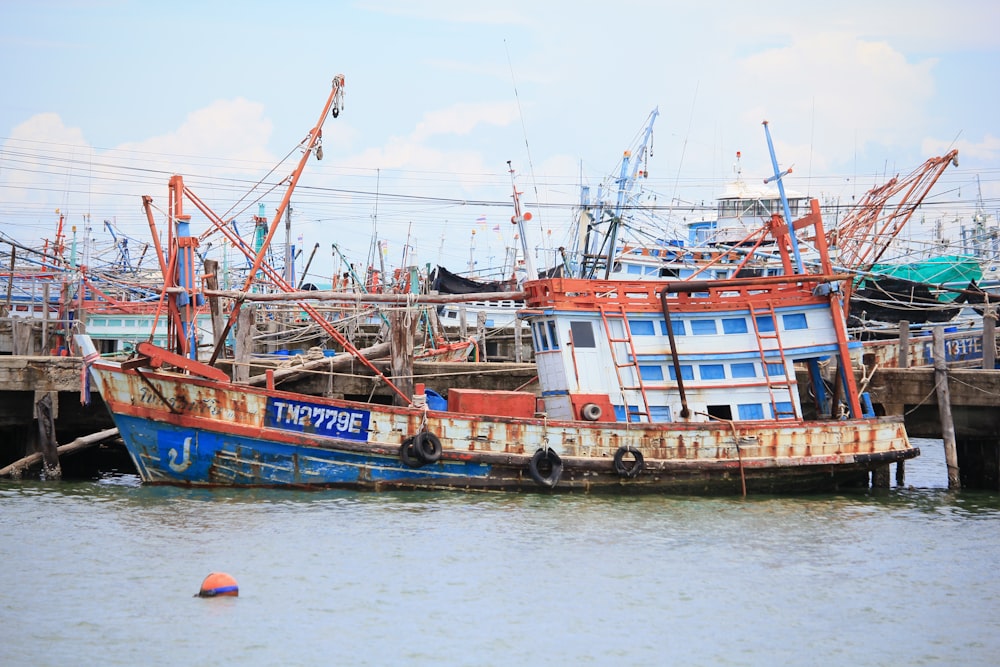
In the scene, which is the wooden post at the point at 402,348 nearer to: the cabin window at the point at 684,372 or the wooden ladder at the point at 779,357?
the cabin window at the point at 684,372

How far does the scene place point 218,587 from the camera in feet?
39.9

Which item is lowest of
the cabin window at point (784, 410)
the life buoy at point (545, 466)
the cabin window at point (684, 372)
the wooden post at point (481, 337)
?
the life buoy at point (545, 466)

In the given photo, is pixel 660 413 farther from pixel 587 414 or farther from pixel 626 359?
pixel 587 414

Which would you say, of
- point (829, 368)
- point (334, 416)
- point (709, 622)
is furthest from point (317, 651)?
point (829, 368)

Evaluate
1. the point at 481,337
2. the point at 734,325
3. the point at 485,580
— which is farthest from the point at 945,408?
the point at 481,337

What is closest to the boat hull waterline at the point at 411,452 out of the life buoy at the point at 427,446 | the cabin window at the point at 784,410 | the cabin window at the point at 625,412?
the life buoy at the point at 427,446

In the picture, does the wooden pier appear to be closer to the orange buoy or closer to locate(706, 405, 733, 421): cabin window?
locate(706, 405, 733, 421): cabin window

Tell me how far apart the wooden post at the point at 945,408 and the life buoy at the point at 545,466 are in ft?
25.1

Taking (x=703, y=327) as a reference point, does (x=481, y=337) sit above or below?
above

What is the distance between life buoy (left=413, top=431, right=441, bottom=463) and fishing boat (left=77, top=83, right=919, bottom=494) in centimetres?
3

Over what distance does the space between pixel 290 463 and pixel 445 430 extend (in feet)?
8.64

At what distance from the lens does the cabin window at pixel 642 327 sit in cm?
2006

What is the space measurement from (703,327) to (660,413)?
1.76 metres

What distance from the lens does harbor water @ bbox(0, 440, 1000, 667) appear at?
35.9 ft
